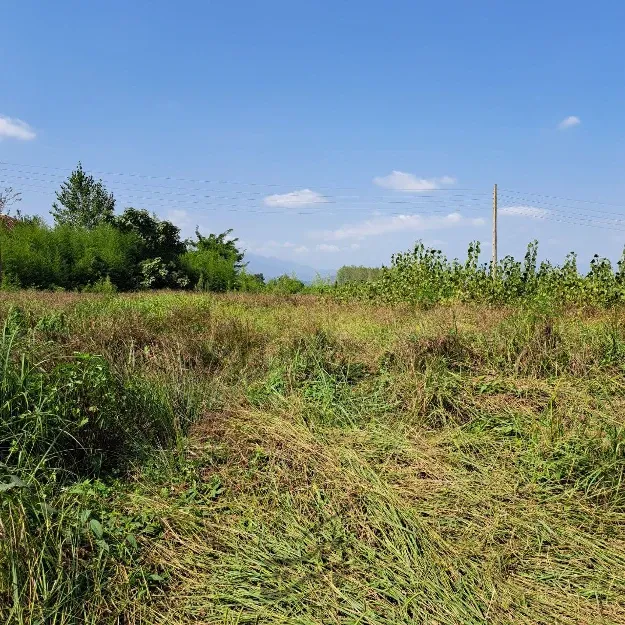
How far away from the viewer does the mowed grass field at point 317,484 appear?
234cm

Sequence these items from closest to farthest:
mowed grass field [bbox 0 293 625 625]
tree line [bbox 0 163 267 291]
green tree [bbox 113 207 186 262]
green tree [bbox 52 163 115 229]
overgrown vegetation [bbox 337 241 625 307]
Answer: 1. mowed grass field [bbox 0 293 625 625]
2. overgrown vegetation [bbox 337 241 625 307]
3. tree line [bbox 0 163 267 291]
4. green tree [bbox 113 207 186 262]
5. green tree [bbox 52 163 115 229]

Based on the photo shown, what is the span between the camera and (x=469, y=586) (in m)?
2.43

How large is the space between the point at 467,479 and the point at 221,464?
1564 mm

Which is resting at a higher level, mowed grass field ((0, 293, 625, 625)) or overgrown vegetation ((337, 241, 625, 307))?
overgrown vegetation ((337, 241, 625, 307))

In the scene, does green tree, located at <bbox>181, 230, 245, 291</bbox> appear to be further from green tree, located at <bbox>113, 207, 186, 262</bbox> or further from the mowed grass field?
the mowed grass field

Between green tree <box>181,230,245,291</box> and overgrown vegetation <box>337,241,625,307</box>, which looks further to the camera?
green tree <box>181,230,245,291</box>

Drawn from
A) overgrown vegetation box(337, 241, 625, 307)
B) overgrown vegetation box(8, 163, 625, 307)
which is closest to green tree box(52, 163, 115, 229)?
overgrown vegetation box(8, 163, 625, 307)

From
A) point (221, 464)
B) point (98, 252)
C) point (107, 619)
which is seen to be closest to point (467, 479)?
point (221, 464)

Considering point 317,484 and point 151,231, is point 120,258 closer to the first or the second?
point 151,231

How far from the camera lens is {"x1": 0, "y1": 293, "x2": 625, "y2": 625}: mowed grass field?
2336 millimetres

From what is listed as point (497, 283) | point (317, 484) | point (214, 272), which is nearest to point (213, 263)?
point (214, 272)

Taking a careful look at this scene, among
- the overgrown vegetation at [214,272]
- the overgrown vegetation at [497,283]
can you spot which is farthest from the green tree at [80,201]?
the overgrown vegetation at [497,283]

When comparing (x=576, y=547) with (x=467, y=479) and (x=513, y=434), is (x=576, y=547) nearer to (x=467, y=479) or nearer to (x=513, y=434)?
(x=467, y=479)

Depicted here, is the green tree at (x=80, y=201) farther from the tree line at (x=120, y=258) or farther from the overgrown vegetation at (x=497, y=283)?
the overgrown vegetation at (x=497, y=283)
